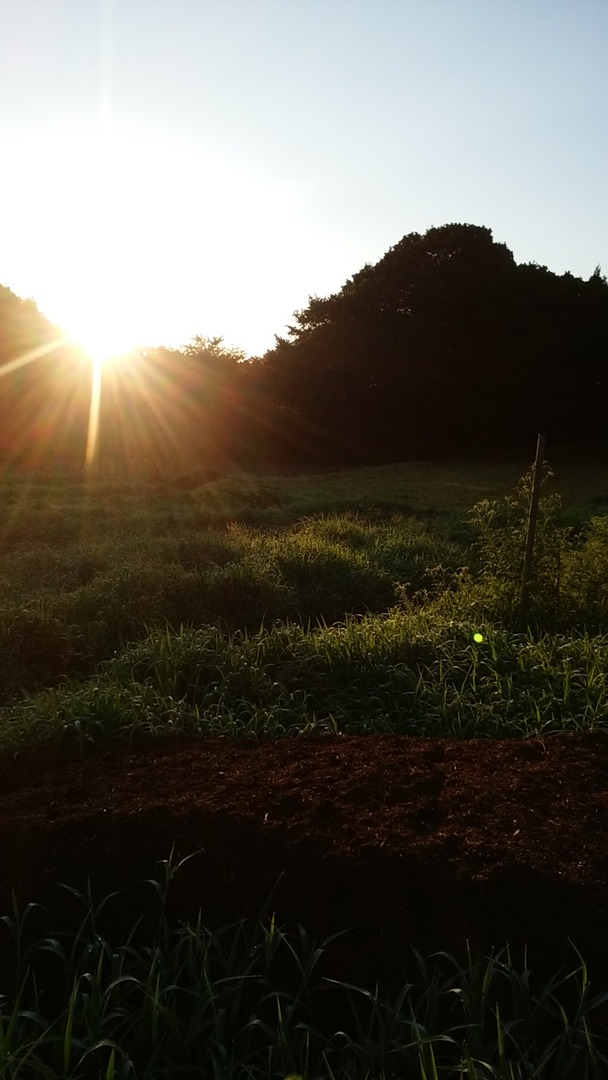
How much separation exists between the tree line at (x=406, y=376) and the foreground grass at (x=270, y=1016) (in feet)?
71.8

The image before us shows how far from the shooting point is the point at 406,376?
25.9 meters

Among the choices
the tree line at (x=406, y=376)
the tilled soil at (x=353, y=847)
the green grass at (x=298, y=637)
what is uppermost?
the tree line at (x=406, y=376)

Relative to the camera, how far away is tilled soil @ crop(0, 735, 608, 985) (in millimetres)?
2021

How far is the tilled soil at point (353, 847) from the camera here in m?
2.02

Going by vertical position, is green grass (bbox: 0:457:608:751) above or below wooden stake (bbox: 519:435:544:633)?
below

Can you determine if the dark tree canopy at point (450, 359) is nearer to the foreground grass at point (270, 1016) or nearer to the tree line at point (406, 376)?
the tree line at point (406, 376)

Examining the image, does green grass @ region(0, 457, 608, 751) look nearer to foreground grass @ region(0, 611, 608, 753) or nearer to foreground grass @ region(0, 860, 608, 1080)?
foreground grass @ region(0, 611, 608, 753)

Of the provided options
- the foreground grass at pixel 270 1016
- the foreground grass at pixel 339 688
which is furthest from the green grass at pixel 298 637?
the foreground grass at pixel 270 1016

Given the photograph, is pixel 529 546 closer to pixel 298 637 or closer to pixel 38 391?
pixel 298 637

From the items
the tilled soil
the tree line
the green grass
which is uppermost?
the tree line

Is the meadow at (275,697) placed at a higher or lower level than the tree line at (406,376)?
lower

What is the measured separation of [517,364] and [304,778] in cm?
2379

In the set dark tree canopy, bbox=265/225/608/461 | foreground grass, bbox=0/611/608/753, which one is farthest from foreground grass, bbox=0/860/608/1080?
dark tree canopy, bbox=265/225/608/461

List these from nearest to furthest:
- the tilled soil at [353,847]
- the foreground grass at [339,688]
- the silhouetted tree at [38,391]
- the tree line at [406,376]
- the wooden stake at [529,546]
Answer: the tilled soil at [353,847], the foreground grass at [339,688], the wooden stake at [529,546], the silhouetted tree at [38,391], the tree line at [406,376]
